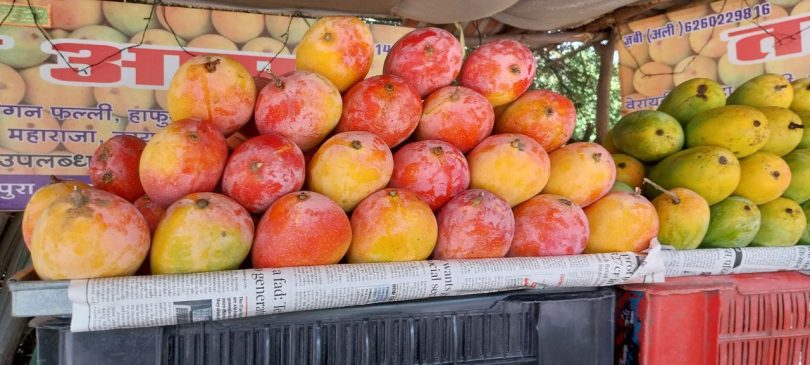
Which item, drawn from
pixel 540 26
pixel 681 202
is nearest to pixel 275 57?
pixel 540 26

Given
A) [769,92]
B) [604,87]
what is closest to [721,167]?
[769,92]

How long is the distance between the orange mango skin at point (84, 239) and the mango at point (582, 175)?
1.05 meters

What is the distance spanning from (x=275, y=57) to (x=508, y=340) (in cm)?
261

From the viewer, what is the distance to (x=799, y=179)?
1822 mm

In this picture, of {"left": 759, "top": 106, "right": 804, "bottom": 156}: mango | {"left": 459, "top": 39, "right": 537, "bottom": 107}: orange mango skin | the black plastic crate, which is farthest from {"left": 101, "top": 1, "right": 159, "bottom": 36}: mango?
{"left": 759, "top": 106, "right": 804, "bottom": 156}: mango

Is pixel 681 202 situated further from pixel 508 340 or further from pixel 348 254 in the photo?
pixel 348 254

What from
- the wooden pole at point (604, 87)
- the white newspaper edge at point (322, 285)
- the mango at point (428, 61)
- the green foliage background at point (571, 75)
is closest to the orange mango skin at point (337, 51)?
the mango at point (428, 61)

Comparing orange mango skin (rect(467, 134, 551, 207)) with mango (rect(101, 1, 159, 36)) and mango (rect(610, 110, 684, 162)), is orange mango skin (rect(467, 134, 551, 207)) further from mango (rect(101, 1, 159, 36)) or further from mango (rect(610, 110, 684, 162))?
mango (rect(101, 1, 159, 36))

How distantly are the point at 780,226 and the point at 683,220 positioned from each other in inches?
16.8

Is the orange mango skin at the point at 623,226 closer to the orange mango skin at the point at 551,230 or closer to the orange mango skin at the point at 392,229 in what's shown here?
the orange mango skin at the point at 551,230

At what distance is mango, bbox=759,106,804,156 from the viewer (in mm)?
1856

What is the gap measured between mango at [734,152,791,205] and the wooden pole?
2479mm

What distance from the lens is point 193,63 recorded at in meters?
1.32

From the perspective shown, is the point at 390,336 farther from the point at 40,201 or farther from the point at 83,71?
the point at 83,71
